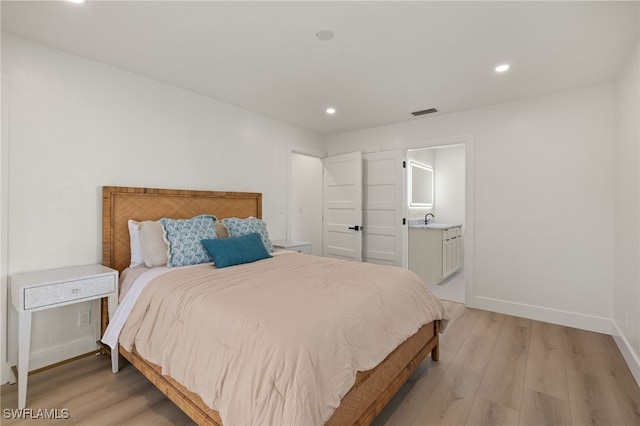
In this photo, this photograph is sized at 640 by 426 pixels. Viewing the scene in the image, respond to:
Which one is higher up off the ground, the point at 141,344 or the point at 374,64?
the point at 374,64

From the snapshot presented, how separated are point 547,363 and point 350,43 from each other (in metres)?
3.02

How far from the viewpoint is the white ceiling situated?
74.4 inches

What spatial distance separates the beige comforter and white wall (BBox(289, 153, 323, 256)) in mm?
2953

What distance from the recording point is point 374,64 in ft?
8.48

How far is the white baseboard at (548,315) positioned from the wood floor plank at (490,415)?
6.43ft

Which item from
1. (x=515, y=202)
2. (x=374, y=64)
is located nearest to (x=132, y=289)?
(x=374, y=64)

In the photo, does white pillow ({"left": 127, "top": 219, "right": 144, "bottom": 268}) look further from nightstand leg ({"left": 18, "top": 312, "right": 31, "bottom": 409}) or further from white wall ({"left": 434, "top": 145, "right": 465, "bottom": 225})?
white wall ({"left": 434, "top": 145, "right": 465, "bottom": 225})

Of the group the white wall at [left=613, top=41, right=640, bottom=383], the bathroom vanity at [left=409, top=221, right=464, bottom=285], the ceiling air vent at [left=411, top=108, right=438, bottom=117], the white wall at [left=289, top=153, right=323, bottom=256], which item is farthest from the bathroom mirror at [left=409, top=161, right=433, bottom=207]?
the white wall at [left=613, top=41, right=640, bottom=383]

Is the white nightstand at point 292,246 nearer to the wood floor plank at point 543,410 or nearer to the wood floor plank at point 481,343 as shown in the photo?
the wood floor plank at point 481,343

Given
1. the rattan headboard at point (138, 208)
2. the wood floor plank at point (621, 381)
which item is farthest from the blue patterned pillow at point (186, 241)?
the wood floor plank at point (621, 381)

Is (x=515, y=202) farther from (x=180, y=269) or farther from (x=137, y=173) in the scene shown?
(x=137, y=173)

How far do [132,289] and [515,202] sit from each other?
400cm

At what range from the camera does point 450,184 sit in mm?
6336

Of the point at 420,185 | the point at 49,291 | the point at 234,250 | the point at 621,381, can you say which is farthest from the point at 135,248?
the point at 420,185
